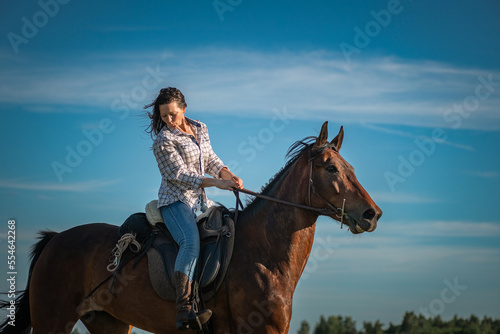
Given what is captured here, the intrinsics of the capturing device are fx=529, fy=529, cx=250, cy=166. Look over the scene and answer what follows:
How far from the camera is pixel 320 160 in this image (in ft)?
21.8

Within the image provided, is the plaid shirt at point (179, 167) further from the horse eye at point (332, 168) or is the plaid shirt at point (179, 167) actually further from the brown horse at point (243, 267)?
the horse eye at point (332, 168)

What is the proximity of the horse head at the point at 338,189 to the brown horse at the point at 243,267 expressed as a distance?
0.01 metres

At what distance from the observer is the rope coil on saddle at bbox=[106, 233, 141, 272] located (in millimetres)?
7079

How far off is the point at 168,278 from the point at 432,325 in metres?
28.0

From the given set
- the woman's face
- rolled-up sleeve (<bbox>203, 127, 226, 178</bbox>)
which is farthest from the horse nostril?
the woman's face

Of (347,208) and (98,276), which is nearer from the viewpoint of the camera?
(347,208)

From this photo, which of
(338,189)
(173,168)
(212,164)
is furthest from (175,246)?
(338,189)

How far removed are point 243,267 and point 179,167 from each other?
1524mm

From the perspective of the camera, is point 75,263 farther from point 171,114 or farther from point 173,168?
point 171,114

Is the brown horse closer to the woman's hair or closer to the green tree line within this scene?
the woman's hair

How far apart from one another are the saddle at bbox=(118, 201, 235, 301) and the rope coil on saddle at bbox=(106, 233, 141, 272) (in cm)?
9

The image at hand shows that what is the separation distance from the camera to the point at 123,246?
23.4 feet

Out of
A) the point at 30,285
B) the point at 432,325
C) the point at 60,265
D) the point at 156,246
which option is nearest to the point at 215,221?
the point at 156,246

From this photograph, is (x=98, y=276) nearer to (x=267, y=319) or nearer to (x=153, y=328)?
(x=153, y=328)
